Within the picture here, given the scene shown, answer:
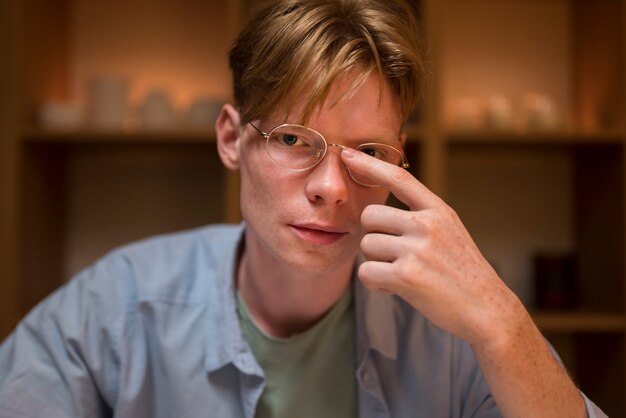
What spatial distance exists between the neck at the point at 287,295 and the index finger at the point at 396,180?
0.29 meters

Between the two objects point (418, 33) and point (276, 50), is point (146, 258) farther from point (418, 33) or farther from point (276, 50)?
point (418, 33)

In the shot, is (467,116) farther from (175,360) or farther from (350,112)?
(175,360)

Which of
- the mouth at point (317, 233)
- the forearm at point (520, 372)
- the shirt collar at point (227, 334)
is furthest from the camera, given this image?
the shirt collar at point (227, 334)

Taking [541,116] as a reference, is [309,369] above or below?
below

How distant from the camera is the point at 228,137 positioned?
1.22 meters

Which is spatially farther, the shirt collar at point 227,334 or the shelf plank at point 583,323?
the shelf plank at point 583,323

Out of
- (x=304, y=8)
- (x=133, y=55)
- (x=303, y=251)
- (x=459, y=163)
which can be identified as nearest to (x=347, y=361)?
(x=303, y=251)

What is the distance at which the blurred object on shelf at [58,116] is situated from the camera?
86.4 inches

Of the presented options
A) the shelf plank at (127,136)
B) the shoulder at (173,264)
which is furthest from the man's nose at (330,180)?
the shelf plank at (127,136)

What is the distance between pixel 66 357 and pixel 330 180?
554 mm

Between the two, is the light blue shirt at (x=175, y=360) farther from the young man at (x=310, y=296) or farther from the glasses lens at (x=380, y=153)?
the glasses lens at (x=380, y=153)

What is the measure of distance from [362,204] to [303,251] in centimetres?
12

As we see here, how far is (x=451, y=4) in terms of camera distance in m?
2.55

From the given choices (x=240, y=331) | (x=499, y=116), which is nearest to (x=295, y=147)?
(x=240, y=331)
